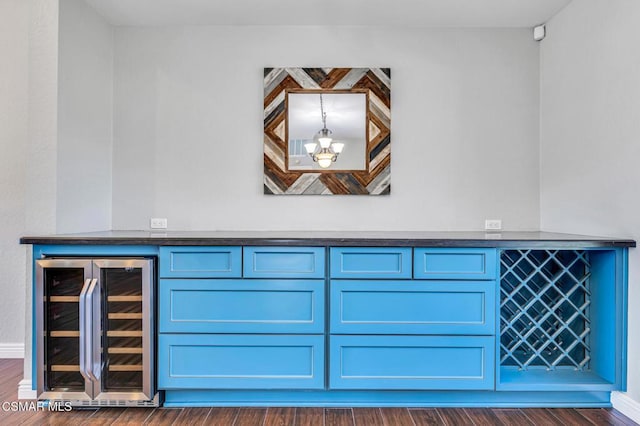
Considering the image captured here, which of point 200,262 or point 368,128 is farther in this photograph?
point 368,128

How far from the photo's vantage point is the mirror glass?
2.89m

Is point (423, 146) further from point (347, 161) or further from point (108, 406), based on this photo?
point (108, 406)

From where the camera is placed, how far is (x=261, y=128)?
9.55 feet

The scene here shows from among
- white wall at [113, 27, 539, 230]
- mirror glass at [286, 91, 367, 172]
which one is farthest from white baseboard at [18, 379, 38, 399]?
mirror glass at [286, 91, 367, 172]

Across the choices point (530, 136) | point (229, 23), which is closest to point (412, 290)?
point (530, 136)

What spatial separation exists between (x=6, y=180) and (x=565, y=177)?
4.00 meters

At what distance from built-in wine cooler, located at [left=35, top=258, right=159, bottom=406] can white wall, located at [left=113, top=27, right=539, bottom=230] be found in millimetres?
786

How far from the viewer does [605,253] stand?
225 centimetres

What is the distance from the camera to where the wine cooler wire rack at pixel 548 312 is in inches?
92.5

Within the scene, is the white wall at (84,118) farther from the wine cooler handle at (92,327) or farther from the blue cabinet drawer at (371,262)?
the blue cabinet drawer at (371,262)

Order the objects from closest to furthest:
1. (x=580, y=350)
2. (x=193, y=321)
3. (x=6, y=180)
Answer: (x=193, y=321), (x=580, y=350), (x=6, y=180)

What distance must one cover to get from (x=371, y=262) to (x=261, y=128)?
4.54ft

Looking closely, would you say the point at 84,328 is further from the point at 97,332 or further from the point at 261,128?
the point at 261,128

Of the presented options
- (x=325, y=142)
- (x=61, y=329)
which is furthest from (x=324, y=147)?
(x=61, y=329)
